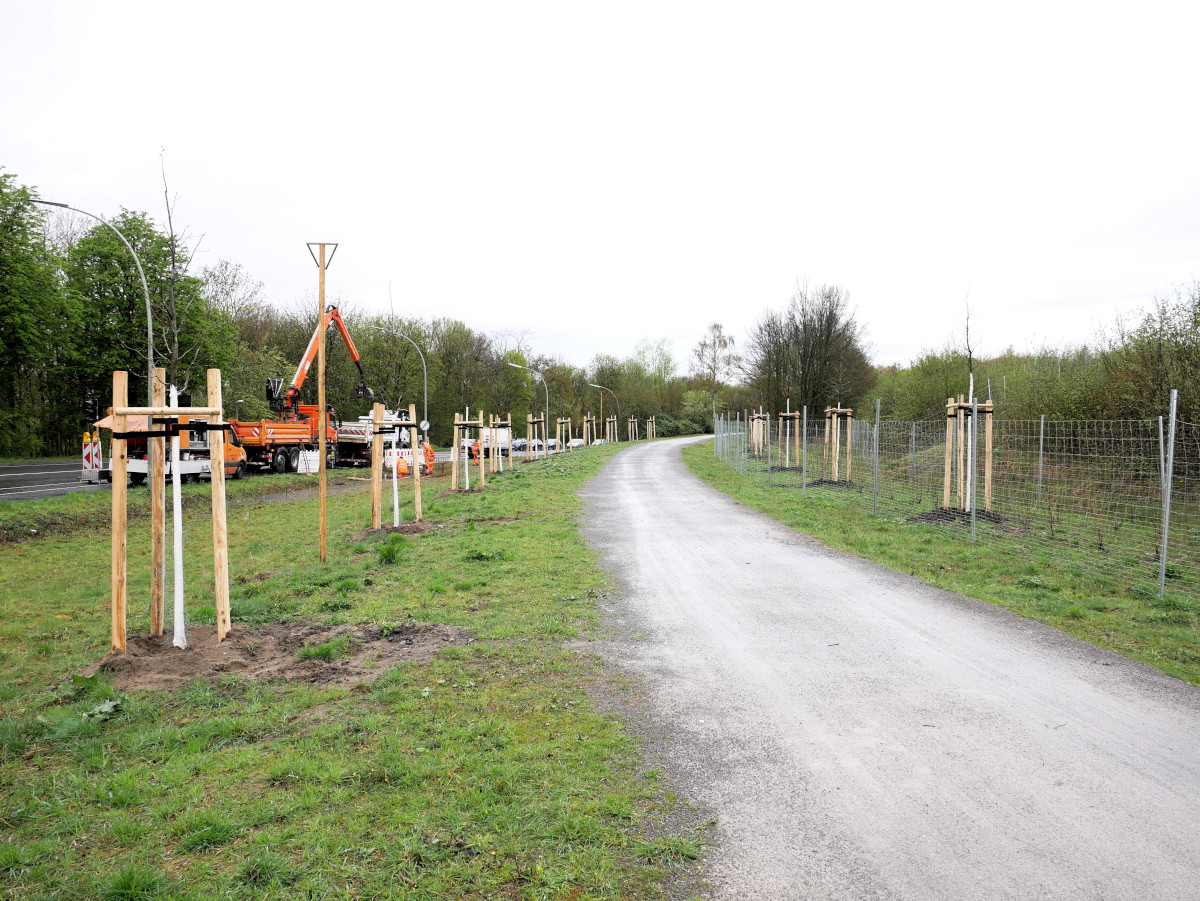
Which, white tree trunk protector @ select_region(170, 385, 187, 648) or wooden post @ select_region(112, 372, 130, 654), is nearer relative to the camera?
wooden post @ select_region(112, 372, 130, 654)

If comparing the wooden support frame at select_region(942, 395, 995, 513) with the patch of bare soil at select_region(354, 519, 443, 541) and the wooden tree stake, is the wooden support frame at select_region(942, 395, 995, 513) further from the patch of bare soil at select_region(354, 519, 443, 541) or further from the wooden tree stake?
the patch of bare soil at select_region(354, 519, 443, 541)

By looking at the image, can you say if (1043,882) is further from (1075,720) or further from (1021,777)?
(1075,720)

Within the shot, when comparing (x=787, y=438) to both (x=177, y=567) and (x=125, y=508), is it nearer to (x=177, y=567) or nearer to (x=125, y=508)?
(x=177, y=567)

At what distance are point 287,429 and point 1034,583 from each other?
27.4 meters

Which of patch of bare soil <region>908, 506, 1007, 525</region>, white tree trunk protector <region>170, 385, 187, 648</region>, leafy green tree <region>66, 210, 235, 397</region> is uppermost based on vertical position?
leafy green tree <region>66, 210, 235, 397</region>

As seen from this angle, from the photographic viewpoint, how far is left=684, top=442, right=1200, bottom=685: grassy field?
6.07 meters

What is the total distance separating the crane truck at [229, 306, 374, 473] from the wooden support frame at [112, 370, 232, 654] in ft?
72.6

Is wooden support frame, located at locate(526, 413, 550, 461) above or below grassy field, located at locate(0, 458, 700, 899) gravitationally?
above

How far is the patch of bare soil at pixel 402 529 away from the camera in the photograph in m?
12.0

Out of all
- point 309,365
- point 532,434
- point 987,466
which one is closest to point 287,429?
point 309,365

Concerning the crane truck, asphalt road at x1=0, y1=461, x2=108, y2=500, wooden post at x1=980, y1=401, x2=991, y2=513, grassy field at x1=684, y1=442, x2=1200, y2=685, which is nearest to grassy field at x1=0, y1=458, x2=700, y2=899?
grassy field at x1=684, y1=442, x2=1200, y2=685

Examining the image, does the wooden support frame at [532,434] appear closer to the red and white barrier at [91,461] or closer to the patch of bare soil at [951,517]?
the red and white barrier at [91,461]

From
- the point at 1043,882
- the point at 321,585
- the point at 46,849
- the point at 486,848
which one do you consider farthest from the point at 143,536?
the point at 1043,882

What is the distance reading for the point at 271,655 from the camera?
19.0 feet
